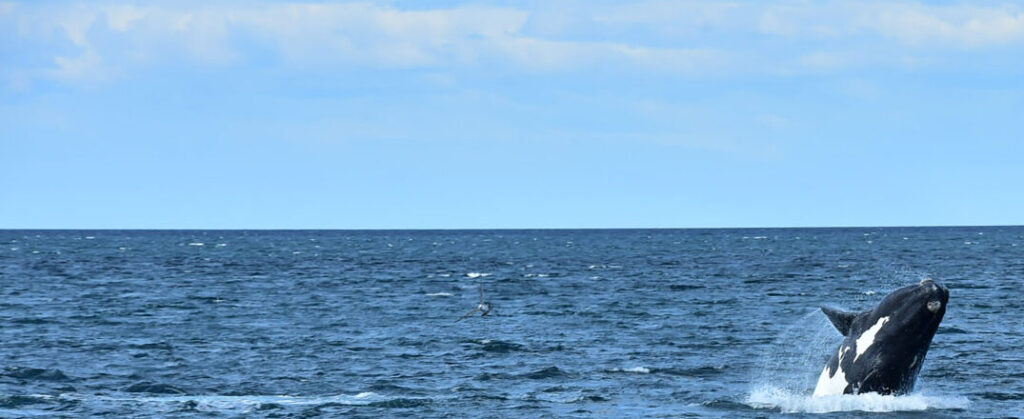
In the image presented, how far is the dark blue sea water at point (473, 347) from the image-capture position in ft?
97.7

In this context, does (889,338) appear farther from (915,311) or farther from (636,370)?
(636,370)

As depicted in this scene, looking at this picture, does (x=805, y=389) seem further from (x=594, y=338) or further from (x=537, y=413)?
(x=594, y=338)

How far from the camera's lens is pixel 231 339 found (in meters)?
47.1

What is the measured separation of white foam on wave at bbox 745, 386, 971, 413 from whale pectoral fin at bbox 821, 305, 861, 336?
1790mm

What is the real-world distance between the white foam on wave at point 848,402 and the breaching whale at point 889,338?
1.01 ft

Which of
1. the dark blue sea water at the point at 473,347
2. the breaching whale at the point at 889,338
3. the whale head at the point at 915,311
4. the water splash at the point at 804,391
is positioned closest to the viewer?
the whale head at the point at 915,311

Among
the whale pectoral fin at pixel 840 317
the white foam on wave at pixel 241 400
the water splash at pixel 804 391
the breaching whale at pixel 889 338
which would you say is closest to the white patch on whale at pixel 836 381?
the breaching whale at pixel 889 338

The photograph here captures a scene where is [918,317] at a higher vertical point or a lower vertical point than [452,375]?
higher

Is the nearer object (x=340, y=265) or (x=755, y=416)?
(x=755, y=416)

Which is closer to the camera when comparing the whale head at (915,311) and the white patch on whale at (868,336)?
the whale head at (915,311)

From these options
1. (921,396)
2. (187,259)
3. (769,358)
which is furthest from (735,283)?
(187,259)

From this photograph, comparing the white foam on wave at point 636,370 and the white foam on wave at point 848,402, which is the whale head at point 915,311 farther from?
the white foam on wave at point 636,370

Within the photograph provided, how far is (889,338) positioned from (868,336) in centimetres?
43

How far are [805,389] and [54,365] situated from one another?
21.6m
